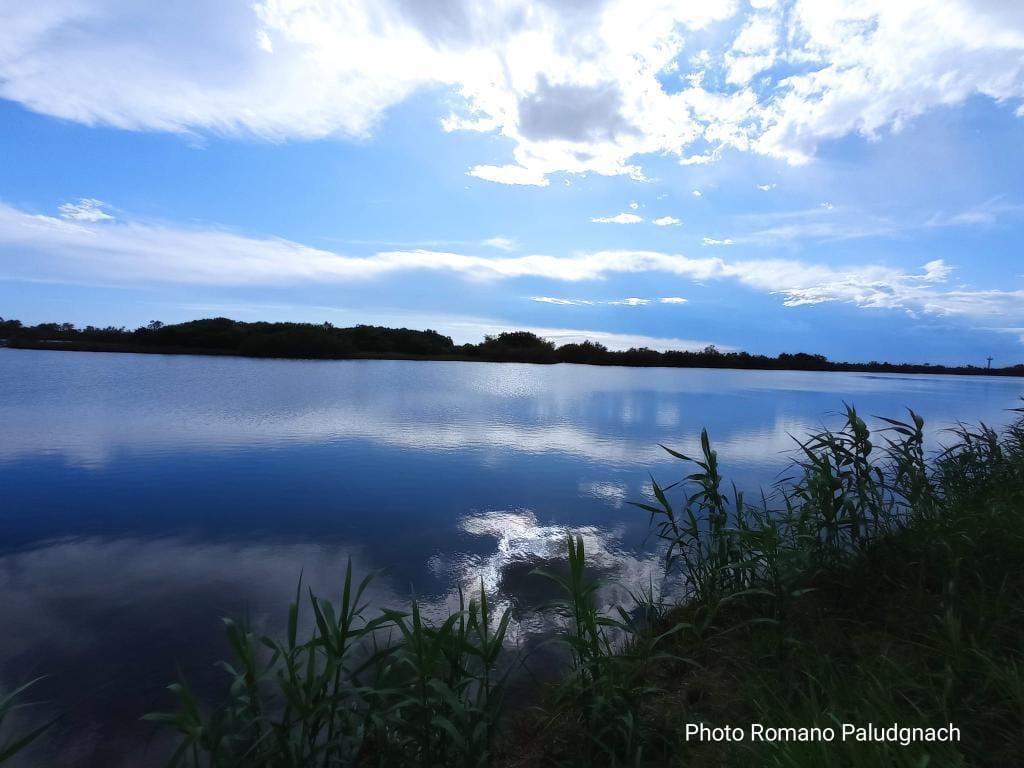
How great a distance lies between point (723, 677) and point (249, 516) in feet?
21.0

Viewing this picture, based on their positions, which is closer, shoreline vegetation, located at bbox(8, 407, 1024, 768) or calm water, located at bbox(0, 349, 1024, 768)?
shoreline vegetation, located at bbox(8, 407, 1024, 768)

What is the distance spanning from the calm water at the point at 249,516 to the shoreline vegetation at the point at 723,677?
725mm

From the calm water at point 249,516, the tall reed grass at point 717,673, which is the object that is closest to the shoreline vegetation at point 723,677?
the tall reed grass at point 717,673

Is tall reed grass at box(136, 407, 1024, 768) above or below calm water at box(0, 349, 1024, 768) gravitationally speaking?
above

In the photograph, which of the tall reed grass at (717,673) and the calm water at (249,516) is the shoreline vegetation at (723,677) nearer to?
the tall reed grass at (717,673)

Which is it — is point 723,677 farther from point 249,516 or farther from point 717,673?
point 249,516

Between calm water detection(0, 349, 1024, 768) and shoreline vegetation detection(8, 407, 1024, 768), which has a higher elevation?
shoreline vegetation detection(8, 407, 1024, 768)

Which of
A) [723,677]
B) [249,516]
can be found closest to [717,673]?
[723,677]

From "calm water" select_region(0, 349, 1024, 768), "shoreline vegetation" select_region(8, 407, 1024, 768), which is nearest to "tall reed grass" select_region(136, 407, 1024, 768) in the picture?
"shoreline vegetation" select_region(8, 407, 1024, 768)

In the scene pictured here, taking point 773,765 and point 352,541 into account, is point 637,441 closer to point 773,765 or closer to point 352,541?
point 352,541

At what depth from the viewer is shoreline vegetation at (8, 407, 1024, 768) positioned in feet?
7.32

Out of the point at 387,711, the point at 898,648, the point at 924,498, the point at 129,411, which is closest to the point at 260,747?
the point at 387,711

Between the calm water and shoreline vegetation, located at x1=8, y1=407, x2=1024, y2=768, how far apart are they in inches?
28.5

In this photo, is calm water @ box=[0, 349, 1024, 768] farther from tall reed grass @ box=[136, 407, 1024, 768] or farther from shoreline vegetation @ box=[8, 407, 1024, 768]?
tall reed grass @ box=[136, 407, 1024, 768]
